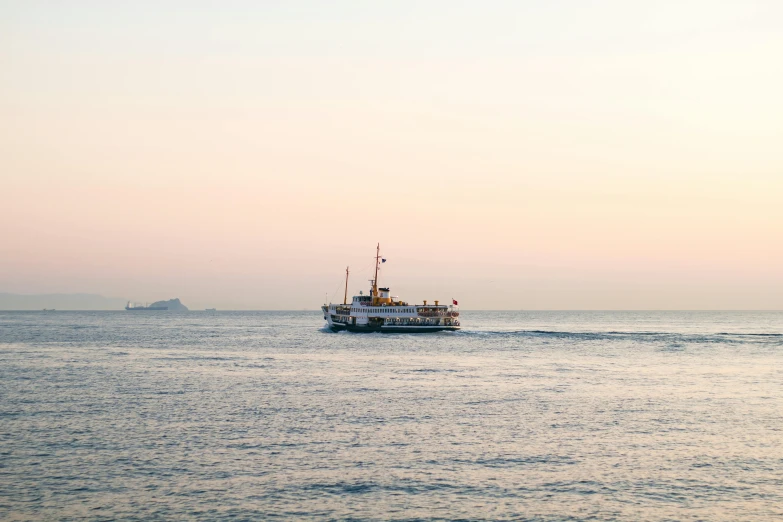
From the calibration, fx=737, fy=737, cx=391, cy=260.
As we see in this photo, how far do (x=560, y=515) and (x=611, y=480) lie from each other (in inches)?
232

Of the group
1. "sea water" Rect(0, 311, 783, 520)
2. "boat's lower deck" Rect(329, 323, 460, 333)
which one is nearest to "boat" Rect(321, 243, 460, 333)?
"boat's lower deck" Rect(329, 323, 460, 333)

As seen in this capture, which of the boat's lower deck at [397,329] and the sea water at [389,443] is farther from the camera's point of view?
the boat's lower deck at [397,329]

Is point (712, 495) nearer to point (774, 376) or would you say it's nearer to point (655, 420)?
point (655, 420)

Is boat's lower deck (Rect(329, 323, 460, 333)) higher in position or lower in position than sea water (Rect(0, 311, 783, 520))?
higher

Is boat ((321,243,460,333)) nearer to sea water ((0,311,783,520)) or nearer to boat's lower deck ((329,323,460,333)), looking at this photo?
boat's lower deck ((329,323,460,333))

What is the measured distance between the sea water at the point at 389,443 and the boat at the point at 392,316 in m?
71.9

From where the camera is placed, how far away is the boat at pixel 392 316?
15212cm

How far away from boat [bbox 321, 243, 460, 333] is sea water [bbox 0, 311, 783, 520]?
71922 millimetres

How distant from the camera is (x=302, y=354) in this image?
103438mm

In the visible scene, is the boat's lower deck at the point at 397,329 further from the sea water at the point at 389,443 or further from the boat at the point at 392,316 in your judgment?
the sea water at the point at 389,443

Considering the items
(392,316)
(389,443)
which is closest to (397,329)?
(392,316)

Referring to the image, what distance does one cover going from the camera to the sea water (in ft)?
96.6

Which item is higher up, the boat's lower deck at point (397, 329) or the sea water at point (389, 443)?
the boat's lower deck at point (397, 329)

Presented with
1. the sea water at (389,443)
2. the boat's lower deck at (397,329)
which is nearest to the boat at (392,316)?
the boat's lower deck at (397,329)
